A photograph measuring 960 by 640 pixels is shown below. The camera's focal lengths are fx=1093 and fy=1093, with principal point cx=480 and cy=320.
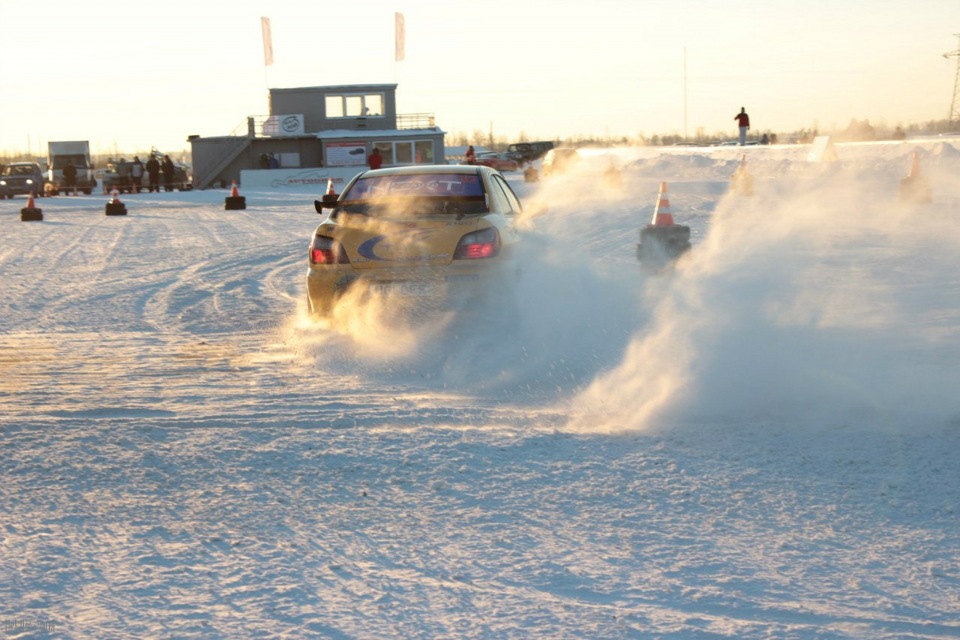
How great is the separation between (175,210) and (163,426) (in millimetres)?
22530

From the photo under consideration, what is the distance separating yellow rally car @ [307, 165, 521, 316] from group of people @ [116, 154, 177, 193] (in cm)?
3371

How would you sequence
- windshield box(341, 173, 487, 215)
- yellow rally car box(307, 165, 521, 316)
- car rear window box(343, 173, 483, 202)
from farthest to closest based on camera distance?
1. car rear window box(343, 173, 483, 202)
2. windshield box(341, 173, 487, 215)
3. yellow rally car box(307, 165, 521, 316)

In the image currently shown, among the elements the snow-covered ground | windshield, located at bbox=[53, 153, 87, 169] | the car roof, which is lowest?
the snow-covered ground

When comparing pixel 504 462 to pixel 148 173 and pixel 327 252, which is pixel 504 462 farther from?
pixel 148 173

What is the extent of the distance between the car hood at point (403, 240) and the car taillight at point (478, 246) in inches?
1.6

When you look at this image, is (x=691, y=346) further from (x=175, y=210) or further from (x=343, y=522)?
(x=175, y=210)

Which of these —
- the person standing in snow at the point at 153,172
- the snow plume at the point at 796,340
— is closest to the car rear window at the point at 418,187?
the snow plume at the point at 796,340

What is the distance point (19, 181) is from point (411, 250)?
37010 millimetres

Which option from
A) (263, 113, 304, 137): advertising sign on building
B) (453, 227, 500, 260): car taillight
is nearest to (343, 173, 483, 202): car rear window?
(453, 227, 500, 260): car taillight

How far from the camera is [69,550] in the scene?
3.86 meters

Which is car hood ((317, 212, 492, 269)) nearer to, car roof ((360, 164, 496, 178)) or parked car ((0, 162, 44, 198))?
car roof ((360, 164, 496, 178))

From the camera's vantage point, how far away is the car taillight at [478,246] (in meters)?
8.02

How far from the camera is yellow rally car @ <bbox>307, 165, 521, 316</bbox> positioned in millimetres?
7980

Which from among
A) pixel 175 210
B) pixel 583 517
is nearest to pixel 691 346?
pixel 583 517
